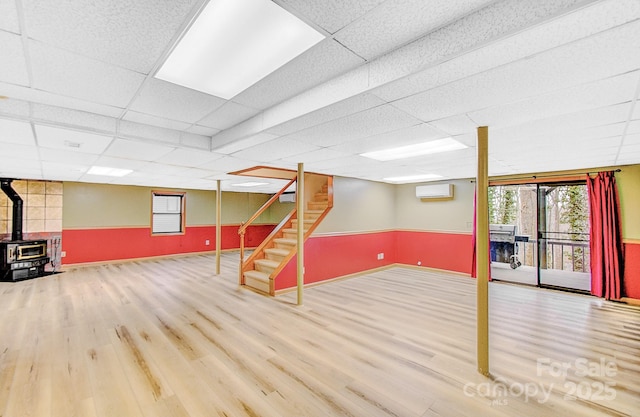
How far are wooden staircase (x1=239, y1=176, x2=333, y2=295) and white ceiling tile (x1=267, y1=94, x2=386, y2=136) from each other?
2930mm

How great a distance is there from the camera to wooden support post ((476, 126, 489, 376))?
2.46 m

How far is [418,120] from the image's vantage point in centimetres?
243

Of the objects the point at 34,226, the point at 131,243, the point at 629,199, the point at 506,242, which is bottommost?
the point at 131,243

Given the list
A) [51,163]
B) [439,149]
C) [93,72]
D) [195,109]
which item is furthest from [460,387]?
[51,163]

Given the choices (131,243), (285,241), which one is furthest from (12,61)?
(131,243)

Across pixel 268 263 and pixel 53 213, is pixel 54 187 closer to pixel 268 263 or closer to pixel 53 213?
pixel 53 213

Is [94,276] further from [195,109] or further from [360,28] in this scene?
[360,28]

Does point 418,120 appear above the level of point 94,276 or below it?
above

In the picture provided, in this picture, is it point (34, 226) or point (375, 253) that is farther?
point (375, 253)

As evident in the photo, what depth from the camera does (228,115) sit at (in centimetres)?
279

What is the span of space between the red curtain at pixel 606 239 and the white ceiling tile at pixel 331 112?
503 centimetres

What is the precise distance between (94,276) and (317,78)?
693cm

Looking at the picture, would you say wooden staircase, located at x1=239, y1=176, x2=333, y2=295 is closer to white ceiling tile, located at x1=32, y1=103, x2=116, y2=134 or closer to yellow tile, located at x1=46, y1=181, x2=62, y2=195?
white ceiling tile, located at x1=32, y1=103, x2=116, y2=134

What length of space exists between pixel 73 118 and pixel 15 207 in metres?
5.68
